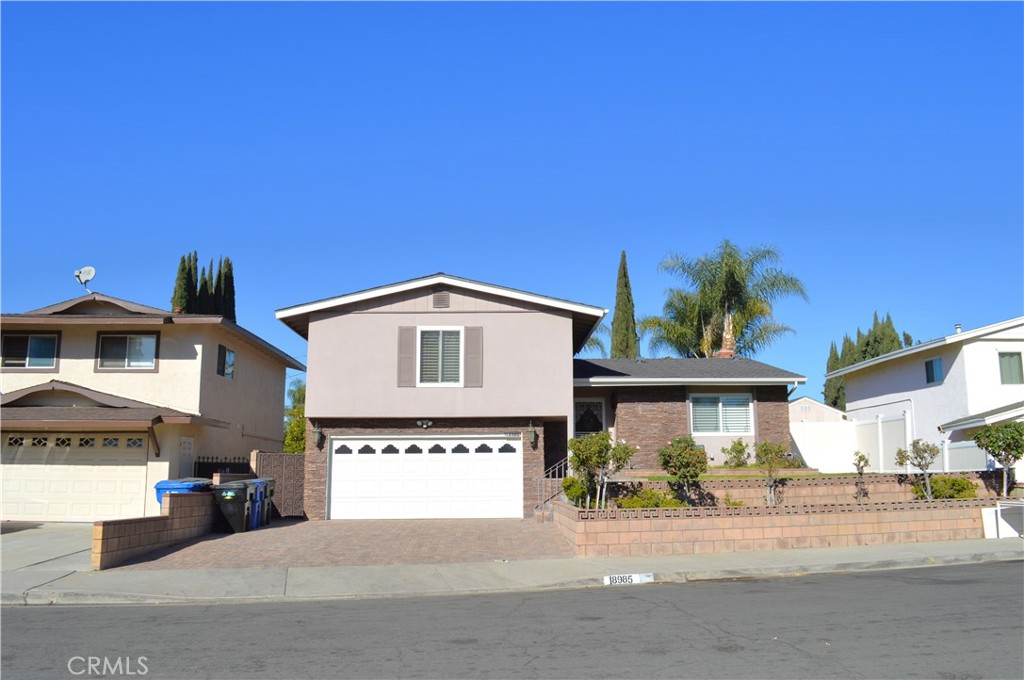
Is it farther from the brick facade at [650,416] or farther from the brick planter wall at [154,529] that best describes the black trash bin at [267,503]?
the brick facade at [650,416]

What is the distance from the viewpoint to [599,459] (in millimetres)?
16891

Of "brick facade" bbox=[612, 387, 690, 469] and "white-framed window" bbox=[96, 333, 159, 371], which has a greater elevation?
"white-framed window" bbox=[96, 333, 159, 371]

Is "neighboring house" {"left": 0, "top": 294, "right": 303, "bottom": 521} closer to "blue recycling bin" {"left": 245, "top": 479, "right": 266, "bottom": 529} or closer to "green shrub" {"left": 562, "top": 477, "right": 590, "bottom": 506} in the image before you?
"blue recycling bin" {"left": 245, "top": 479, "right": 266, "bottom": 529}

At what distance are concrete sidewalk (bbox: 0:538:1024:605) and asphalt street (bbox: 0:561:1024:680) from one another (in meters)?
0.59

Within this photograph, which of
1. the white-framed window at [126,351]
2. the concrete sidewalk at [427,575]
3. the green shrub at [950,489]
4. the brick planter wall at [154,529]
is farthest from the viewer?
the white-framed window at [126,351]

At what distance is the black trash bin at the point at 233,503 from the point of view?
18062 millimetres

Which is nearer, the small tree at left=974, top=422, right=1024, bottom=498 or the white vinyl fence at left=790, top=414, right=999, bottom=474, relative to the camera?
the small tree at left=974, top=422, right=1024, bottom=498

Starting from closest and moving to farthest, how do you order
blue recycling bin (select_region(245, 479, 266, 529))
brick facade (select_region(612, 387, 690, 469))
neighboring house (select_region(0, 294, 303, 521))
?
1. blue recycling bin (select_region(245, 479, 266, 529))
2. neighboring house (select_region(0, 294, 303, 521))
3. brick facade (select_region(612, 387, 690, 469))

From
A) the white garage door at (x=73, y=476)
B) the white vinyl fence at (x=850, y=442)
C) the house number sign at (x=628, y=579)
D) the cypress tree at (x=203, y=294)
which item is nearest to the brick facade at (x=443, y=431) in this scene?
the white garage door at (x=73, y=476)

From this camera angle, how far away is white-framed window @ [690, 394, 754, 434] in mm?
25141

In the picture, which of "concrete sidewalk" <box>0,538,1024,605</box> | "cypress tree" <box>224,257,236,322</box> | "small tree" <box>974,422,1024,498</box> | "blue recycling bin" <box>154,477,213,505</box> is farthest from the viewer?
"cypress tree" <box>224,257,236,322</box>

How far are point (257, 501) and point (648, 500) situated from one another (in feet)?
29.4

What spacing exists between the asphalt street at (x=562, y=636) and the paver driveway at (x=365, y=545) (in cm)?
321

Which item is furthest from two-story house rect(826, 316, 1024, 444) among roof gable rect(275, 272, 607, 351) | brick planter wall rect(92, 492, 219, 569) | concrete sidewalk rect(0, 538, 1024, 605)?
brick planter wall rect(92, 492, 219, 569)
